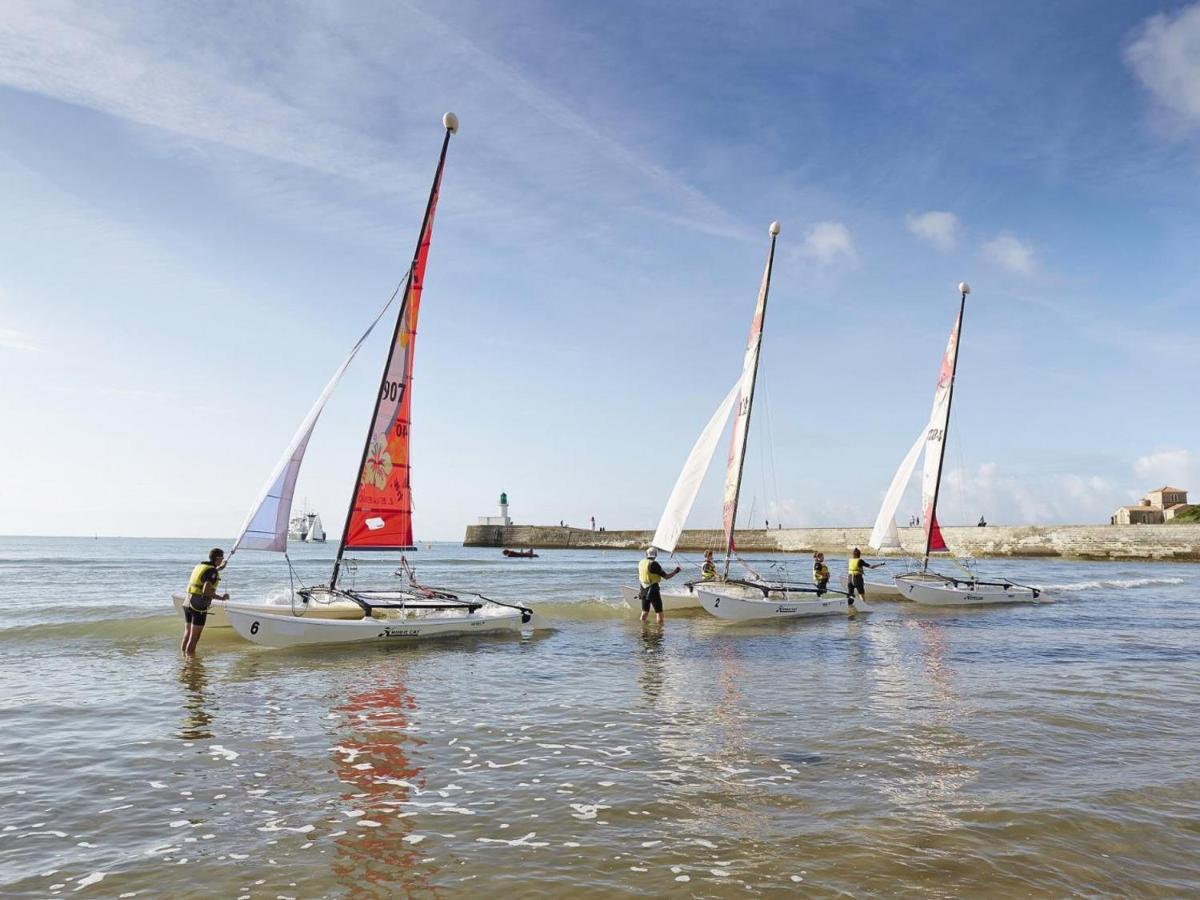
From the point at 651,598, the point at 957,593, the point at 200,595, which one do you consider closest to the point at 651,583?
the point at 651,598

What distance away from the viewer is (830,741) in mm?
9883

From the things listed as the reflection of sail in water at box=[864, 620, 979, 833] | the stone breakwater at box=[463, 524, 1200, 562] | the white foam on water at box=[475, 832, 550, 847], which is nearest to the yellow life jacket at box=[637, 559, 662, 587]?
the reflection of sail in water at box=[864, 620, 979, 833]

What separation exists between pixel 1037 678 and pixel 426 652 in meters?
13.5

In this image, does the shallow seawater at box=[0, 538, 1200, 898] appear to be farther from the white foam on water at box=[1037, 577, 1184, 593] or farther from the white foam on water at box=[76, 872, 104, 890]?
the white foam on water at box=[1037, 577, 1184, 593]

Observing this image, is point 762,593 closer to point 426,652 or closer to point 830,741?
point 426,652

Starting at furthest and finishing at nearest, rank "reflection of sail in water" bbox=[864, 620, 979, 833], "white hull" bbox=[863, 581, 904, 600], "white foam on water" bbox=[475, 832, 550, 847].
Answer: "white hull" bbox=[863, 581, 904, 600] → "reflection of sail in water" bbox=[864, 620, 979, 833] → "white foam on water" bbox=[475, 832, 550, 847]

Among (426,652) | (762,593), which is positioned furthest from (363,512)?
(762,593)

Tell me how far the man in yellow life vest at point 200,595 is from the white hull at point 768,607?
45.1ft

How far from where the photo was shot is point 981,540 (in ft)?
272

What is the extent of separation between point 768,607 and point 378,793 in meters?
18.8

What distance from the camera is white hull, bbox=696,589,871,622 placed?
23.9 m

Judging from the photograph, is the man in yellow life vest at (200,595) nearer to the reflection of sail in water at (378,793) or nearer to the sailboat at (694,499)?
the reflection of sail in water at (378,793)

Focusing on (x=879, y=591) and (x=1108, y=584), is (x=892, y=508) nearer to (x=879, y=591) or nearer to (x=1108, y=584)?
(x=879, y=591)

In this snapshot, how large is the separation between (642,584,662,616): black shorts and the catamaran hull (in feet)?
15.7
